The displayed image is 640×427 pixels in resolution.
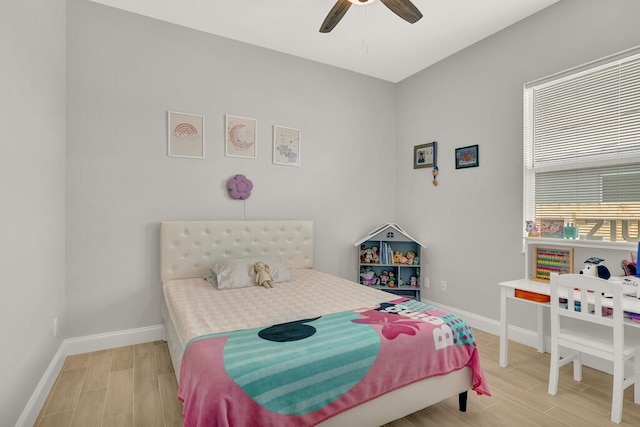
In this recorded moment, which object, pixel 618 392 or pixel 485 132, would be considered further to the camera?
pixel 485 132

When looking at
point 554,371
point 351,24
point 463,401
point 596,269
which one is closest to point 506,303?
point 554,371

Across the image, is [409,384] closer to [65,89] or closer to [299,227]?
[299,227]

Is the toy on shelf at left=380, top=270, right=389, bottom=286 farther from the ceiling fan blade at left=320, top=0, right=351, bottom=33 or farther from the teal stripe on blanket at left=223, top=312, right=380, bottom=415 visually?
the ceiling fan blade at left=320, top=0, right=351, bottom=33

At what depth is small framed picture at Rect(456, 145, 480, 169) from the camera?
3.52 metres

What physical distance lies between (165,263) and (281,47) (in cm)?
259

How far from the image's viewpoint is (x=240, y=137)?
351cm

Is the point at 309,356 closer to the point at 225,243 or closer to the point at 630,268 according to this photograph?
the point at 225,243

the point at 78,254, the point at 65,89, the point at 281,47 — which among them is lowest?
the point at 78,254

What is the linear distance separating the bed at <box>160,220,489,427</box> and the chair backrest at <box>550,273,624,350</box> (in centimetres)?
73

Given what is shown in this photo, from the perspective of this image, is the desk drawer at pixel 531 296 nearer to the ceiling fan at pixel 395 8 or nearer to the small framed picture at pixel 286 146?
the ceiling fan at pixel 395 8

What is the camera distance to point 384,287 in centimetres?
406

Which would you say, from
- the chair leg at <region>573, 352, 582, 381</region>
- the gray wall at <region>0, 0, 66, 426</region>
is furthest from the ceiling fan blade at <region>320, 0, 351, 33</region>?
the chair leg at <region>573, 352, 582, 381</region>

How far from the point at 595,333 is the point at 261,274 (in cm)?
252

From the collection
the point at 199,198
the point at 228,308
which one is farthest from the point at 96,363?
the point at 199,198
